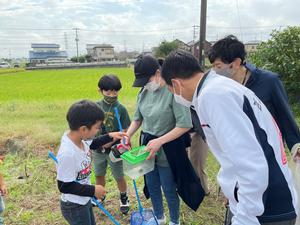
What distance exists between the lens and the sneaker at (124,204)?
3398mm

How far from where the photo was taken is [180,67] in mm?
1435

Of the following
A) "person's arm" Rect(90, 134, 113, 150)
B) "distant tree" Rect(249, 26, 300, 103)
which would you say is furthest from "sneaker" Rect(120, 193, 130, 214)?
"distant tree" Rect(249, 26, 300, 103)

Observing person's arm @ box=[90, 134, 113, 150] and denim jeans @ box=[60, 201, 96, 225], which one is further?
person's arm @ box=[90, 134, 113, 150]

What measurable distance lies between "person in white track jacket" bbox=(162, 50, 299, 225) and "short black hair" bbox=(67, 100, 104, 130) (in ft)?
2.63

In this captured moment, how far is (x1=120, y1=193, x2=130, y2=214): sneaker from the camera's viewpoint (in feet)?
11.1

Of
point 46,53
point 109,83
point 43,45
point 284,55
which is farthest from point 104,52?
point 109,83

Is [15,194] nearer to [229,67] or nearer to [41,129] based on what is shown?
[41,129]

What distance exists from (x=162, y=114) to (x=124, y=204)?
1.37 metres

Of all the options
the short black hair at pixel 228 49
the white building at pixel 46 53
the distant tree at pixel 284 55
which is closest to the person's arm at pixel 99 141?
the short black hair at pixel 228 49

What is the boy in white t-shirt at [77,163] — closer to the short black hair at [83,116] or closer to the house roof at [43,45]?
the short black hair at [83,116]

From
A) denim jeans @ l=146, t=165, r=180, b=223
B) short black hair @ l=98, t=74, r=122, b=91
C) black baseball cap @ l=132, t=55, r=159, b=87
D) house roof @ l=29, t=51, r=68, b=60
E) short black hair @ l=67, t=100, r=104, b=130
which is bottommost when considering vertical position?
denim jeans @ l=146, t=165, r=180, b=223

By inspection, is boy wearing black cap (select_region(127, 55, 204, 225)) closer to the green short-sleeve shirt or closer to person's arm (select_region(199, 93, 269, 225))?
the green short-sleeve shirt

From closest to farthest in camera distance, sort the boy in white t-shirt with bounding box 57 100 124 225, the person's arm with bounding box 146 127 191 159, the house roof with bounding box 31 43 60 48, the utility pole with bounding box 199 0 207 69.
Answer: the boy in white t-shirt with bounding box 57 100 124 225
the person's arm with bounding box 146 127 191 159
the utility pole with bounding box 199 0 207 69
the house roof with bounding box 31 43 60 48

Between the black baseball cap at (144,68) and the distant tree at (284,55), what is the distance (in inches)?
195
